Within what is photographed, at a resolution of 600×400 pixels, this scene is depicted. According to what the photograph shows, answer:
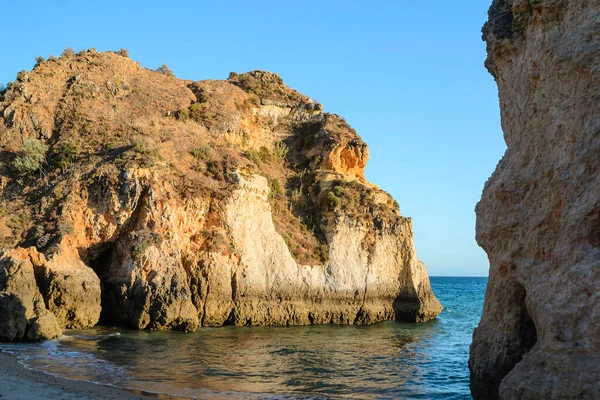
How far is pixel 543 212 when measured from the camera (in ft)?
32.5

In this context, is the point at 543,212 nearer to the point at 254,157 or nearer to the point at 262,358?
the point at 262,358

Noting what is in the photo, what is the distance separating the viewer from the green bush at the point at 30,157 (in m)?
27.6

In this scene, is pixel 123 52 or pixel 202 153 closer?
pixel 202 153

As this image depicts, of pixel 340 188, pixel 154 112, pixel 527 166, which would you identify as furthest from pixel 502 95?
pixel 154 112

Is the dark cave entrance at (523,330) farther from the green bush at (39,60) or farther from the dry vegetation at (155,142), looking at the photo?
the green bush at (39,60)

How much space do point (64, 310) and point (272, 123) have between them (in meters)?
22.1

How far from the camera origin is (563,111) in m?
9.67

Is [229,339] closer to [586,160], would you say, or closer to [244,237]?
[244,237]

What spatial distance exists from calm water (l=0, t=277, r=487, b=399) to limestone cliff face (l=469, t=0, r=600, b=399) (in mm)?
4374

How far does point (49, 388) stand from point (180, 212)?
1516 cm

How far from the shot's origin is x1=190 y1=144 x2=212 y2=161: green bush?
30.6 m

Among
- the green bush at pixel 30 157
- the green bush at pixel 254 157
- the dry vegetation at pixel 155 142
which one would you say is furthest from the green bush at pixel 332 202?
the green bush at pixel 30 157

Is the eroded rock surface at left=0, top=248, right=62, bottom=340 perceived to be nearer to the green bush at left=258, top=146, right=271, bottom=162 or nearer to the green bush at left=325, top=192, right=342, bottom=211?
the green bush at left=325, top=192, right=342, bottom=211

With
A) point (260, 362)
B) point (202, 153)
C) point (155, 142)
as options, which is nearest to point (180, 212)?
point (155, 142)
